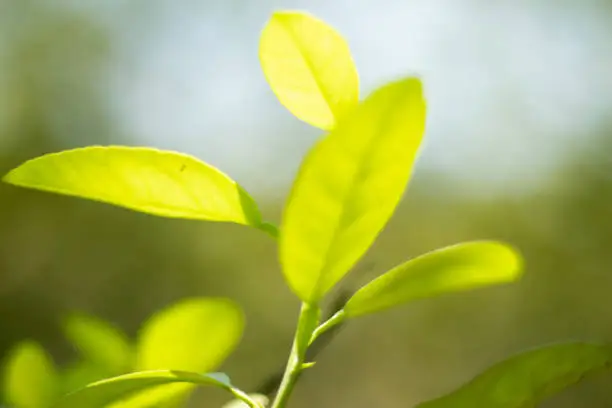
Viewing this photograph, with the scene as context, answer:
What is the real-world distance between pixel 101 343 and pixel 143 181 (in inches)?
11.3

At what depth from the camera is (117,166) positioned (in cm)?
25

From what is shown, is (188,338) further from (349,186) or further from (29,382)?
(349,186)

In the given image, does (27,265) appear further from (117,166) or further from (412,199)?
(117,166)

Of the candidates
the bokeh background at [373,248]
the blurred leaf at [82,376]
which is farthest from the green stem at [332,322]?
the bokeh background at [373,248]

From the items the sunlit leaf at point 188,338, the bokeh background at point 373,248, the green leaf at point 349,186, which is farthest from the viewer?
the bokeh background at point 373,248

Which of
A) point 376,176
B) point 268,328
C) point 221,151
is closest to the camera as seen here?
point 376,176

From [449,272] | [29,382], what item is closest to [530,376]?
[449,272]

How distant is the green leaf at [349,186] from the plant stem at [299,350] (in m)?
0.02

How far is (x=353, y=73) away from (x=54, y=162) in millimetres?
141

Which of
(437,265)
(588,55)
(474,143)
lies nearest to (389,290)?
(437,265)

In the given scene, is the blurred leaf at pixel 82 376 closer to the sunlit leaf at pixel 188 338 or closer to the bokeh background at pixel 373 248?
the sunlit leaf at pixel 188 338

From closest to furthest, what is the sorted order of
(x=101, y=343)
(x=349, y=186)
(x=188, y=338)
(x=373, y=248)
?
(x=349, y=186), (x=188, y=338), (x=101, y=343), (x=373, y=248)

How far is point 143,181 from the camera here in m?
0.26

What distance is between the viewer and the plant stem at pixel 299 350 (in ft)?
0.84
